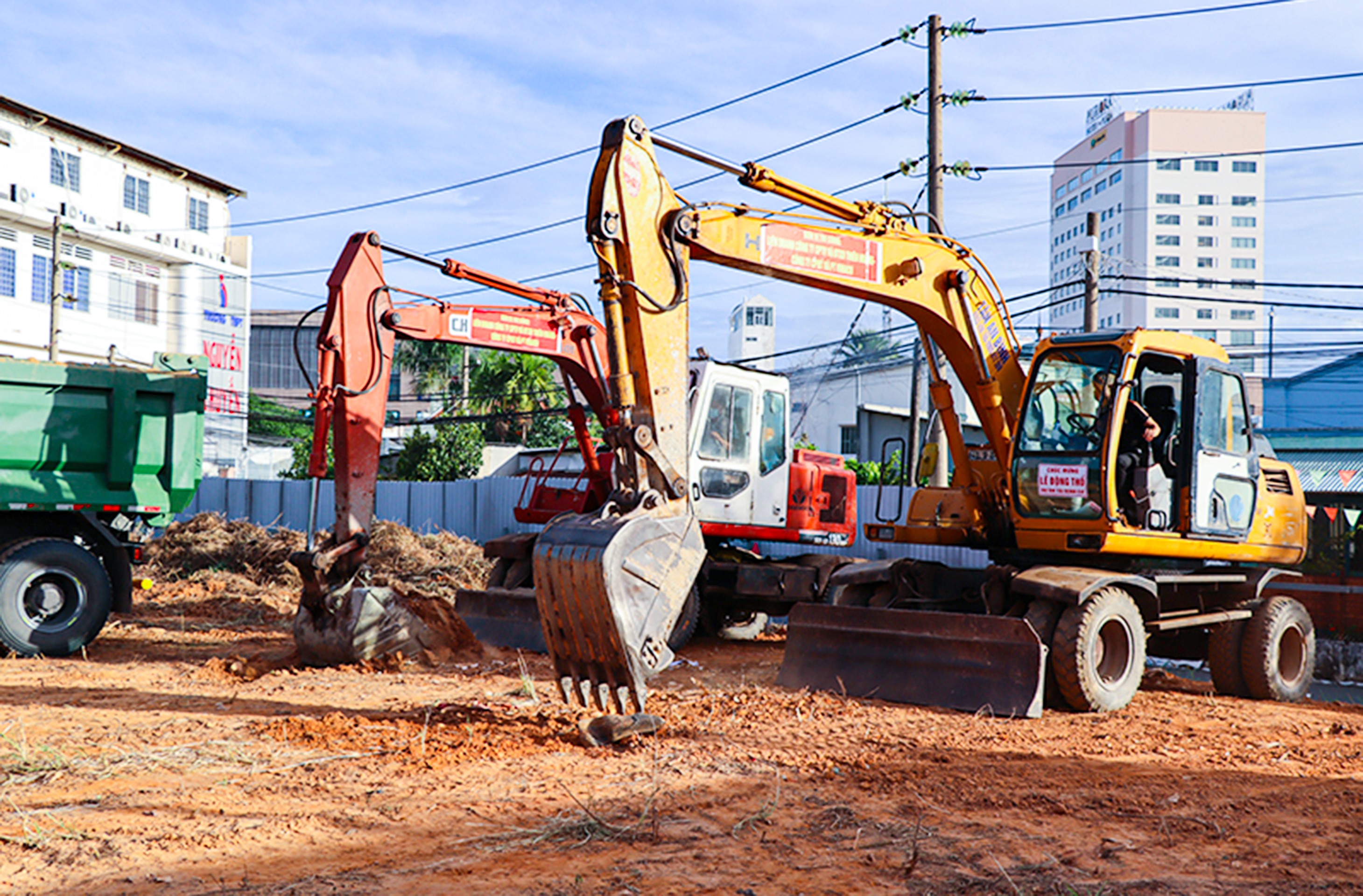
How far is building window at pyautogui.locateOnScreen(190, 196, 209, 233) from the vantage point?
42594mm

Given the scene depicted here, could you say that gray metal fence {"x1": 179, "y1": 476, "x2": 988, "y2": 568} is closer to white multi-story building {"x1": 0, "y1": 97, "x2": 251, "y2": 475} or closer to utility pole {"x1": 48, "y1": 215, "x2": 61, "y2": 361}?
utility pole {"x1": 48, "y1": 215, "x2": 61, "y2": 361}

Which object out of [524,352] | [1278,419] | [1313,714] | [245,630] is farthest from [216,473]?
[1278,419]

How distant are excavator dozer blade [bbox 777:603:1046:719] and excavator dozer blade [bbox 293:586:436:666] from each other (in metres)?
3.50

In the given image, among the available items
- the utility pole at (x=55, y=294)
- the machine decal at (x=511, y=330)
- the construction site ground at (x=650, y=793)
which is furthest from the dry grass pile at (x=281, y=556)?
the utility pole at (x=55, y=294)

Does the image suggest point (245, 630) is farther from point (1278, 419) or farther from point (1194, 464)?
point (1278, 419)

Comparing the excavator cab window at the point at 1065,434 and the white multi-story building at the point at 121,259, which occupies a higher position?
the white multi-story building at the point at 121,259

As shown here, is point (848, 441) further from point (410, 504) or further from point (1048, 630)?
point (1048, 630)

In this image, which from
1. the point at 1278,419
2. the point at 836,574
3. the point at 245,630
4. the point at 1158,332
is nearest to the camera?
the point at 1158,332

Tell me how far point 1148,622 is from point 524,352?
664 cm

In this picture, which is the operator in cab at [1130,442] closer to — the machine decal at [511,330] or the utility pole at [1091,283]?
the machine decal at [511,330]

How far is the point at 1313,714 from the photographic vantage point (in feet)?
31.4

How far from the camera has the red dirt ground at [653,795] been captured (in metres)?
4.77

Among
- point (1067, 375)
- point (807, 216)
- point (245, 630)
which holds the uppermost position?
point (807, 216)

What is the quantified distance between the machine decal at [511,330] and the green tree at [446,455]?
19.9 meters
